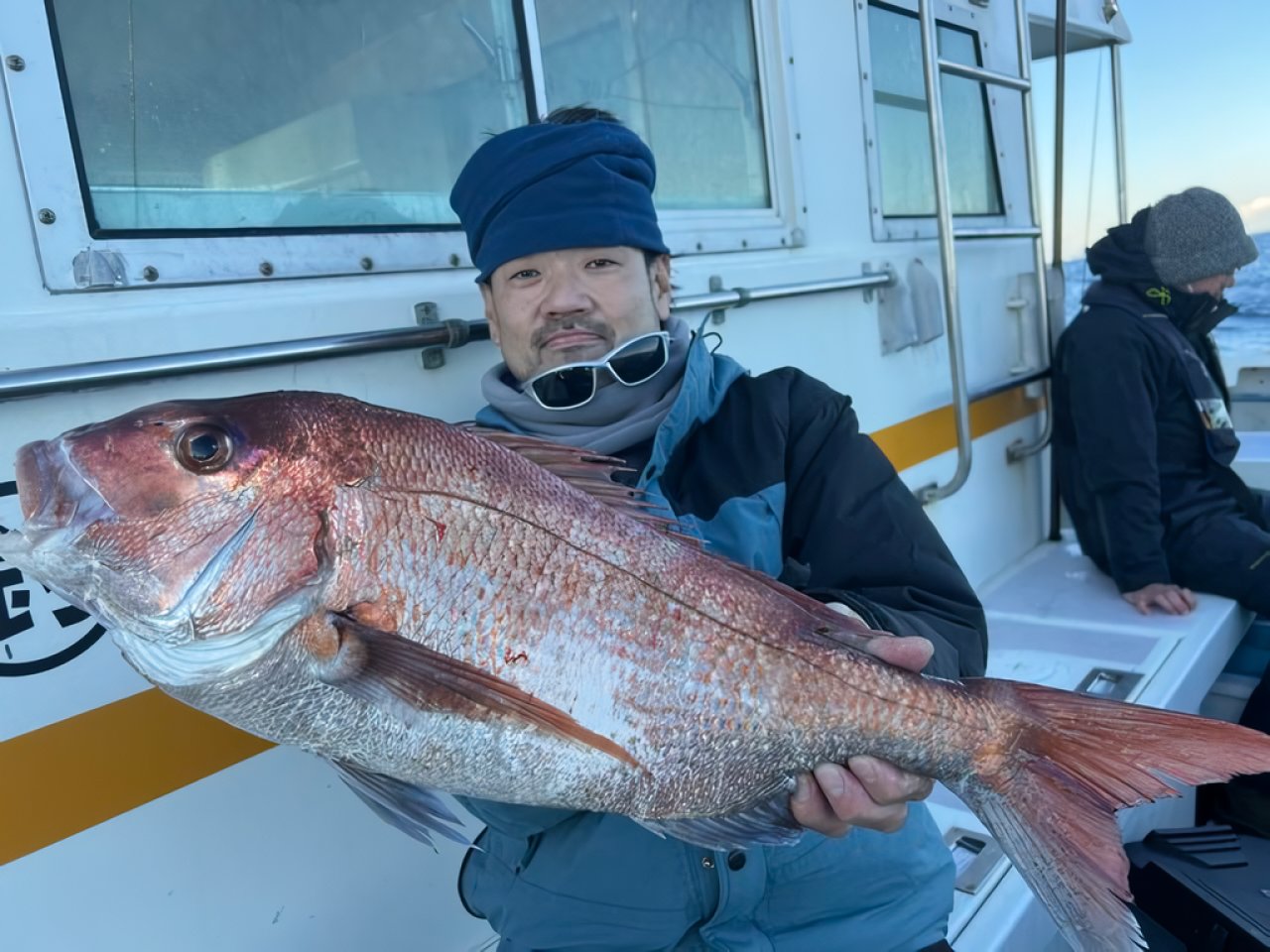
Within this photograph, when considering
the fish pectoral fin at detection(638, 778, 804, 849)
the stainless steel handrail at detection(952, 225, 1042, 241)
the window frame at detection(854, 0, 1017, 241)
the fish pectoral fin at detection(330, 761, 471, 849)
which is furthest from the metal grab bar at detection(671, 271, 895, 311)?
the fish pectoral fin at detection(330, 761, 471, 849)

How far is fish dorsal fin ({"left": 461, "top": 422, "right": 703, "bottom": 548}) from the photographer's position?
130 centimetres

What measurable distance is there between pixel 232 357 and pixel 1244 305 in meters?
6.55

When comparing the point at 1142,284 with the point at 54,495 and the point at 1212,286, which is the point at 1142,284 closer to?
the point at 1212,286

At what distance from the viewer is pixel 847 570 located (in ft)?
5.43

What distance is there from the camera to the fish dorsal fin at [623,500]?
4.27ft

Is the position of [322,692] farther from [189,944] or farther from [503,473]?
[189,944]

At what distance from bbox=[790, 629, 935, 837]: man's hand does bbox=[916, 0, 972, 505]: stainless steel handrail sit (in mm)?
2338

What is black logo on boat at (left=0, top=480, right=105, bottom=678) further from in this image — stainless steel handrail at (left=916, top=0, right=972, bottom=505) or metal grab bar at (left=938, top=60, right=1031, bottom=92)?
metal grab bar at (left=938, top=60, right=1031, bottom=92)

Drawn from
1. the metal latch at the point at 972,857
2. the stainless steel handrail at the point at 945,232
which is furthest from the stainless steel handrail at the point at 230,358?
the stainless steel handrail at the point at 945,232

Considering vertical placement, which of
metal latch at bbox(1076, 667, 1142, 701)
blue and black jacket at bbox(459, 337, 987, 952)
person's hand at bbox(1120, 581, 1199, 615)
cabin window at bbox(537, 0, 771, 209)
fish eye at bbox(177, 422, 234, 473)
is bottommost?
→ metal latch at bbox(1076, 667, 1142, 701)

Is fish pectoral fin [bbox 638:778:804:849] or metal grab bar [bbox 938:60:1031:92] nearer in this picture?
fish pectoral fin [bbox 638:778:804:849]

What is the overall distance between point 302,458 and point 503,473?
0.26 metres

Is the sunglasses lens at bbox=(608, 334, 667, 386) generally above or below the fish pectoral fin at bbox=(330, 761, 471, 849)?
above

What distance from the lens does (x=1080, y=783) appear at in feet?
4.31
